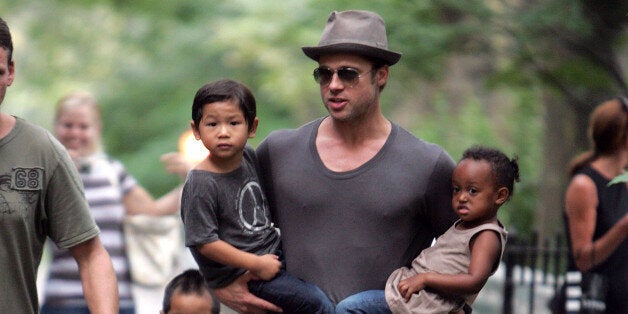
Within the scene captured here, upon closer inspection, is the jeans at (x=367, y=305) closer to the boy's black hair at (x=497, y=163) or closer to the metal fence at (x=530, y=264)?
the boy's black hair at (x=497, y=163)

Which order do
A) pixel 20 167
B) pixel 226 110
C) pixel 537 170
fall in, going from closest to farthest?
pixel 20 167, pixel 226 110, pixel 537 170

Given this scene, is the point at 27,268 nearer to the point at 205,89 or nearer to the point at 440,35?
the point at 205,89

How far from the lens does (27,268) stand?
4418 mm

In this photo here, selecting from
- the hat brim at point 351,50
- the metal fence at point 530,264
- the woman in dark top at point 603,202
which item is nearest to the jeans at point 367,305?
the hat brim at point 351,50

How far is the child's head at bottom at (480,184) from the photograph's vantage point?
484 centimetres

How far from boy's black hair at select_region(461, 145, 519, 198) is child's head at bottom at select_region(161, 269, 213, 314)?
4.37ft

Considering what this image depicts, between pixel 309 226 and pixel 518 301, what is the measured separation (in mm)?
5716

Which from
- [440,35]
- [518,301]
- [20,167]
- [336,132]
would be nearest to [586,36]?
[440,35]

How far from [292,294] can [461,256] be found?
626 millimetres

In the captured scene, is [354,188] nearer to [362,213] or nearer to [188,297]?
[362,213]

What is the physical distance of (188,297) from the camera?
18.4 feet

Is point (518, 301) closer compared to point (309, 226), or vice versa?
point (309, 226)

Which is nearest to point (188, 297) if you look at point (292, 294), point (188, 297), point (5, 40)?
point (188, 297)

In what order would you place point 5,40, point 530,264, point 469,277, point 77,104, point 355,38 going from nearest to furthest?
point 5,40, point 469,277, point 355,38, point 77,104, point 530,264
